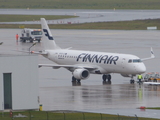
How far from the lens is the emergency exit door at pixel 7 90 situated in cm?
4297

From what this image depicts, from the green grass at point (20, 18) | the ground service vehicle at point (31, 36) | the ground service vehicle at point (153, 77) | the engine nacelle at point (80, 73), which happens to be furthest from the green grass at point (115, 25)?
the engine nacelle at point (80, 73)

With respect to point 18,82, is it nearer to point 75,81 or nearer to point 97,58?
point 75,81

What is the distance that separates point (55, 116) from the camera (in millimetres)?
39688

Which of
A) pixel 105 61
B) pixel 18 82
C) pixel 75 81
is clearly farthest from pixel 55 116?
pixel 105 61

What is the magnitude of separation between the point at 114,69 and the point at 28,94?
19280mm

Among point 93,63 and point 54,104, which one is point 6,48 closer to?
point 93,63

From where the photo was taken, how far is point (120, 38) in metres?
116

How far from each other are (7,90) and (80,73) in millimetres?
18982

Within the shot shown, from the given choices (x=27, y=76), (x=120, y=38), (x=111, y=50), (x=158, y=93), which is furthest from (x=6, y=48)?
(x=27, y=76)

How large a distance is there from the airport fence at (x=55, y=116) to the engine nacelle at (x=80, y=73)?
19.4 meters

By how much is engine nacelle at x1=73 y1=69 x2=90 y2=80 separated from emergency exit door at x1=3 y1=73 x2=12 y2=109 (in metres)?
18.7

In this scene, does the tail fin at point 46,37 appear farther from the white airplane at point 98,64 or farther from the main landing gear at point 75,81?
the main landing gear at point 75,81

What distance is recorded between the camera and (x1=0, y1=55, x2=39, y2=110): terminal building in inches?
1678

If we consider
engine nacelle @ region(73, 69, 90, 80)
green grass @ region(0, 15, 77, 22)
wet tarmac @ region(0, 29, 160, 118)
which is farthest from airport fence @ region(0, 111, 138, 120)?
green grass @ region(0, 15, 77, 22)
